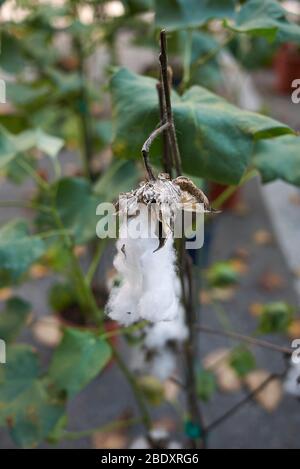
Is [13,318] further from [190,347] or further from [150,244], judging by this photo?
[150,244]

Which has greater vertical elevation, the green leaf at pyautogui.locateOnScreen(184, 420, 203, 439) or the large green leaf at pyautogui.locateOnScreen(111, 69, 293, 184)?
the large green leaf at pyautogui.locateOnScreen(111, 69, 293, 184)

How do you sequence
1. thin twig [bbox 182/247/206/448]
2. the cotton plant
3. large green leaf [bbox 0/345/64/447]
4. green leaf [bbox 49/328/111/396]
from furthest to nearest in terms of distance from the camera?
the cotton plant, large green leaf [bbox 0/345/64/447], green leaf [bbox 49/328/111/396], thin twig [bbox 182/247/206/448]

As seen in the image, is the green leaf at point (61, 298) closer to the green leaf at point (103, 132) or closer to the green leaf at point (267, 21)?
the green leaf at point (103, 132)

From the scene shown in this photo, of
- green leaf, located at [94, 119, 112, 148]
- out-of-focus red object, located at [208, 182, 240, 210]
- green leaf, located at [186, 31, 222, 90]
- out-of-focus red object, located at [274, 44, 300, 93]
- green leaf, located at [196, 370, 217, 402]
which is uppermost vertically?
out-of-focus red object, located at [274, 44, 300, 93]

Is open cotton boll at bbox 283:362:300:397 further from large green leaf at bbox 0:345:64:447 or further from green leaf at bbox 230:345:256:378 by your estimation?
large green leaf at bbox 0:345:64:447

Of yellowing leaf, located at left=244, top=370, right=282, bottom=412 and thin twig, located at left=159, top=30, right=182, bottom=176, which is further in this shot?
yellowing leaf, located at left=244, top=370, right=282, bottom=412

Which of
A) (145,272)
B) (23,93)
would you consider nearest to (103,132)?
(23,93)

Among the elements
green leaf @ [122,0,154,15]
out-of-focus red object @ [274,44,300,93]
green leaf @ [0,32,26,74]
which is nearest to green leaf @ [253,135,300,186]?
green leaf @ [122,0,154,15]

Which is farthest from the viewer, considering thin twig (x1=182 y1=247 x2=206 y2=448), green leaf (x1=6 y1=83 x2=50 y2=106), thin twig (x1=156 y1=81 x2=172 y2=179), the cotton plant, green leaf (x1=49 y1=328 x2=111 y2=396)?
green leaf (x1=6 y1=83 x2=50 y2=106)
